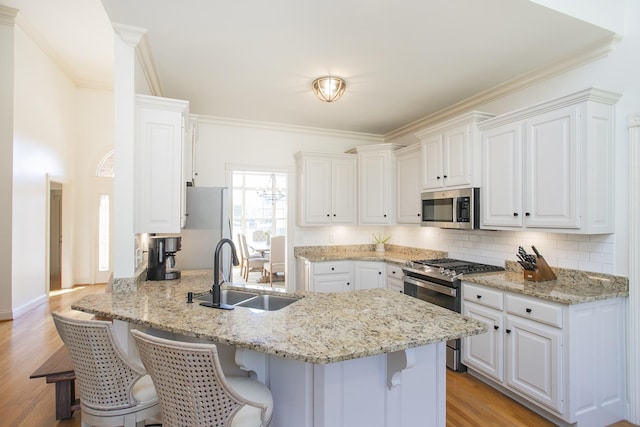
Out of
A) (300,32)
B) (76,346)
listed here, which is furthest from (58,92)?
(76,346)

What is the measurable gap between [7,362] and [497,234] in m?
4.88

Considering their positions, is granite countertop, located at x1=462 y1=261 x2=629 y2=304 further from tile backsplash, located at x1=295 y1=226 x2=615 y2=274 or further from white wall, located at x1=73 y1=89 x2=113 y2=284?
white wall, located at x1=73 y1=89 x2=113 y2=284

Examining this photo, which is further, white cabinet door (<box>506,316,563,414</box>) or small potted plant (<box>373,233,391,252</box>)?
small potted plant (<box>373,233,391,252</box>)

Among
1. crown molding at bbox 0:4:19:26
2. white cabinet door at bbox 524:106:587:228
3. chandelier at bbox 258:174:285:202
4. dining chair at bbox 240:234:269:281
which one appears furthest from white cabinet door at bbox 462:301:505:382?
crown molding at bbox 0:4:19:26

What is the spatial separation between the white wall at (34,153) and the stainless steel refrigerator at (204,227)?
2733mm

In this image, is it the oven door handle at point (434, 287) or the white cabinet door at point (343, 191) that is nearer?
the oven door handle at point (434, 287)

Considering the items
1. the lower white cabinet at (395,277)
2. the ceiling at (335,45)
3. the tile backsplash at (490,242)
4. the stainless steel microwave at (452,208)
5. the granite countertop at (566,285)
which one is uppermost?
the ceiling at (335,45)

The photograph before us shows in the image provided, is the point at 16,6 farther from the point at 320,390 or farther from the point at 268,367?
the point at 320,390

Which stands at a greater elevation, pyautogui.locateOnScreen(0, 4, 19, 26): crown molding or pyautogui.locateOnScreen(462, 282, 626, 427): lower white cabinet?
pyautogui.locateOnScreen(0, 4, 19, 26): crown molding

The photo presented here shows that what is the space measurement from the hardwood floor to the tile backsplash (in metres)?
1.14

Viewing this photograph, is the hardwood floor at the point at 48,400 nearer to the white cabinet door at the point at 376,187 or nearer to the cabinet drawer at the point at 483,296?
the cabinet drawer at the point at 483,296

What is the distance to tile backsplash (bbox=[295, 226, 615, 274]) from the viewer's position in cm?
248

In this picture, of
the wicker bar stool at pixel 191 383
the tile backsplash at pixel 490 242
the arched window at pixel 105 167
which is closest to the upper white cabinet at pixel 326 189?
the tile backsplash at pixel 490 242

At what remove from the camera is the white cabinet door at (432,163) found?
3.51 meters
